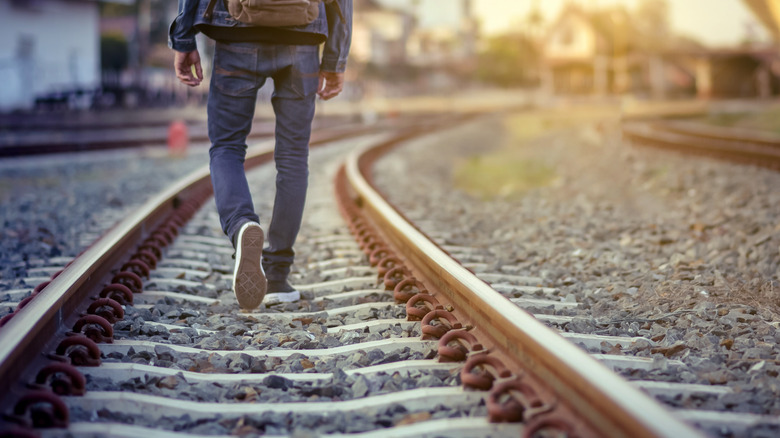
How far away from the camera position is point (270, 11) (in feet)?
10.1

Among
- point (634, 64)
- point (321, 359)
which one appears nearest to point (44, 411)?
point (321, 359)

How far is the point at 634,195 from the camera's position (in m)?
8.20

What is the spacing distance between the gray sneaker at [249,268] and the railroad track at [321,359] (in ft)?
0.44

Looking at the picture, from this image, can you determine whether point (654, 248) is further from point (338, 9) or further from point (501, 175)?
point (501, 175)

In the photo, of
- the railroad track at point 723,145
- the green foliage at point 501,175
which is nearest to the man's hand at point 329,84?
the green foliage at point 501,175

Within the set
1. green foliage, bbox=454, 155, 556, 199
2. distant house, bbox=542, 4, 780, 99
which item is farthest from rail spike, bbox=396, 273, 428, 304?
distant house, bbox=542, 4, 780, 99

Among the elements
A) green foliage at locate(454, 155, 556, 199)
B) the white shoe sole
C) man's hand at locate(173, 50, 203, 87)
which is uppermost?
man's hand at locate(173, 50, 203, 87)

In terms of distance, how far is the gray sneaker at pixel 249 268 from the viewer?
10.5ft

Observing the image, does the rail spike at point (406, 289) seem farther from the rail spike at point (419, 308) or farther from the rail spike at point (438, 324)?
the rail spike at point (438, 324)

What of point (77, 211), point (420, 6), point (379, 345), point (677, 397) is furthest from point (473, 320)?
point (420, 6)

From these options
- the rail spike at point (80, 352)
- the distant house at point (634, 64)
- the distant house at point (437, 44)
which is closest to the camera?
the rail spike at point (80, 352)

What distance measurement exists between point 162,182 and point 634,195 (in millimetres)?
5222

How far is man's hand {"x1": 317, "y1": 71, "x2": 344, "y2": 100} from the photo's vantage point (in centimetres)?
364

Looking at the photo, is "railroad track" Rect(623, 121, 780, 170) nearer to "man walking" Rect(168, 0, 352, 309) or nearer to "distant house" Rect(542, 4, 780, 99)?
"man walking" Rect(168, 0, 352, 309)
